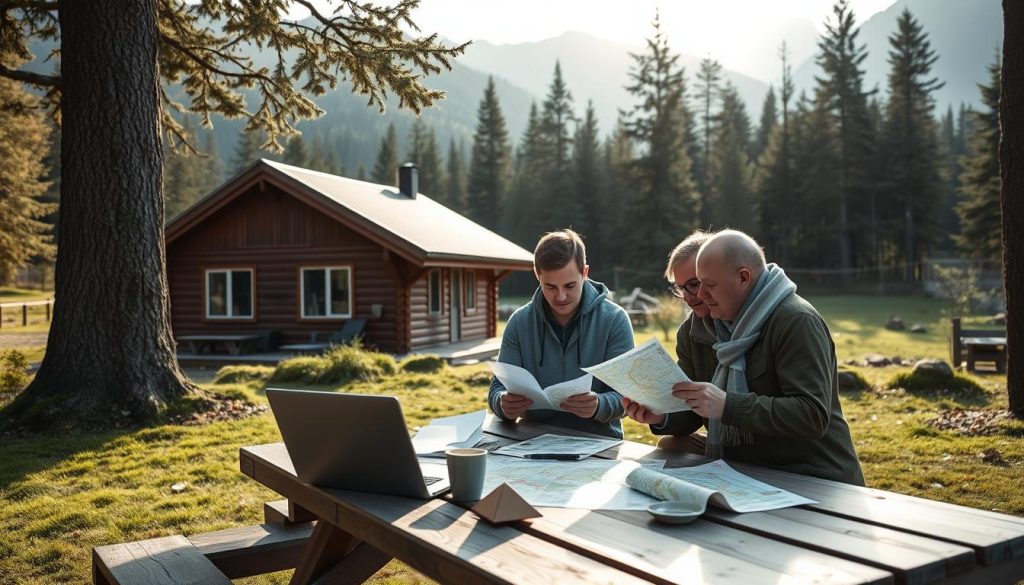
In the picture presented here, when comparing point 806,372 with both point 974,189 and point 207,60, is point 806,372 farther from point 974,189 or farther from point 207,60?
point 974,189

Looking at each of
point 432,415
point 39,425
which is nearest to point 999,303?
point 432,415

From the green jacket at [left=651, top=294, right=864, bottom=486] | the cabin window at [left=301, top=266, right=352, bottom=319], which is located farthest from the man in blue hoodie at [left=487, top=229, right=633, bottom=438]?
the cabin window at [left=301, top=266, right=352, bottom=319]

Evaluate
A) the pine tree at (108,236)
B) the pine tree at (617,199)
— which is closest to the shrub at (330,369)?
the pine tree at (108,236)

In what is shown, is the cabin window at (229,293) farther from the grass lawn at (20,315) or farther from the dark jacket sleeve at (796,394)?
the dark jacket sleeve at (796,394)

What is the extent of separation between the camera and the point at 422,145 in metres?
60.3

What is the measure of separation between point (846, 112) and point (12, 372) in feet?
139

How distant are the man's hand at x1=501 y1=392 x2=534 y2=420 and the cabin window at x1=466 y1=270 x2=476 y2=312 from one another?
54.6ft

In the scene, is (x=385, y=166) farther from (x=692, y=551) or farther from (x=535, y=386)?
(x=692, y=551)

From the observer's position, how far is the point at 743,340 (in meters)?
2.75

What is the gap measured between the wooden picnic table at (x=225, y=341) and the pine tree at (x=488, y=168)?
36.8 m

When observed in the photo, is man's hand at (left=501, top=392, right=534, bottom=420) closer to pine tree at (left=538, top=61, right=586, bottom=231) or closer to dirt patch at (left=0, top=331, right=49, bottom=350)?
dirt patch at (left=0, top=331, right=49, bottom=350)

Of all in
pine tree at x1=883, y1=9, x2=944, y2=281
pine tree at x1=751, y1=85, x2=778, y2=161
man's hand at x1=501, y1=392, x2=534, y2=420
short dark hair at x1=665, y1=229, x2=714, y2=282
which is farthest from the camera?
pine tree at x1=751, y1=85, x2=778, y2=161

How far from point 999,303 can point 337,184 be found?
24139 millimetres

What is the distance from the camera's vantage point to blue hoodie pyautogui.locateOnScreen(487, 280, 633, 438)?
3.76m
